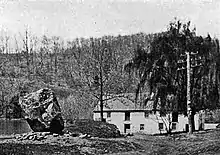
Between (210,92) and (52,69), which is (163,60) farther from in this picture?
(52,69)

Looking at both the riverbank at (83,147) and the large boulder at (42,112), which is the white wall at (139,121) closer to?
the riverbank at (83,147)

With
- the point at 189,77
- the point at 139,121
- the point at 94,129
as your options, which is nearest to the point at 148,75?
the point at 189,77

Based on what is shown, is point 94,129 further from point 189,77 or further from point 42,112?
point 189,77

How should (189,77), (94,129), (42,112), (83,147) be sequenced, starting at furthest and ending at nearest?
(189,77)
(94,129)
(42,112)
(83,147)

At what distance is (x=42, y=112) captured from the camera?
2073 centimetres

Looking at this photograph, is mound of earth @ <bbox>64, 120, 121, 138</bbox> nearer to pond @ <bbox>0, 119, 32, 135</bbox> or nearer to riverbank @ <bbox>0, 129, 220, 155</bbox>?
riverbank @ <bbox>0, 129, 220, 155</bbox>

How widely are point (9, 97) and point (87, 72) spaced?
3343cm

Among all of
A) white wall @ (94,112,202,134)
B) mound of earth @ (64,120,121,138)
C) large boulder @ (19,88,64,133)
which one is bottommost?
white wall @ (94,112,202,134)

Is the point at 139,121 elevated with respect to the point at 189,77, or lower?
lower

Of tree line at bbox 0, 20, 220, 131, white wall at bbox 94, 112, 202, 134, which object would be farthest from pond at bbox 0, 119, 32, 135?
white wall at bbox 94, 112, 202, 134

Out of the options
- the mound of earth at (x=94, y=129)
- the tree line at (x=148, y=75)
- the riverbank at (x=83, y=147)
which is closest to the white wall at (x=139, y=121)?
the tree line at (x=148, y=75)

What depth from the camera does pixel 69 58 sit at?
3652 inches

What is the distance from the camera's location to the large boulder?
67.2ft

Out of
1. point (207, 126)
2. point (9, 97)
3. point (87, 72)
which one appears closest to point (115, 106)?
point (87, 72)
